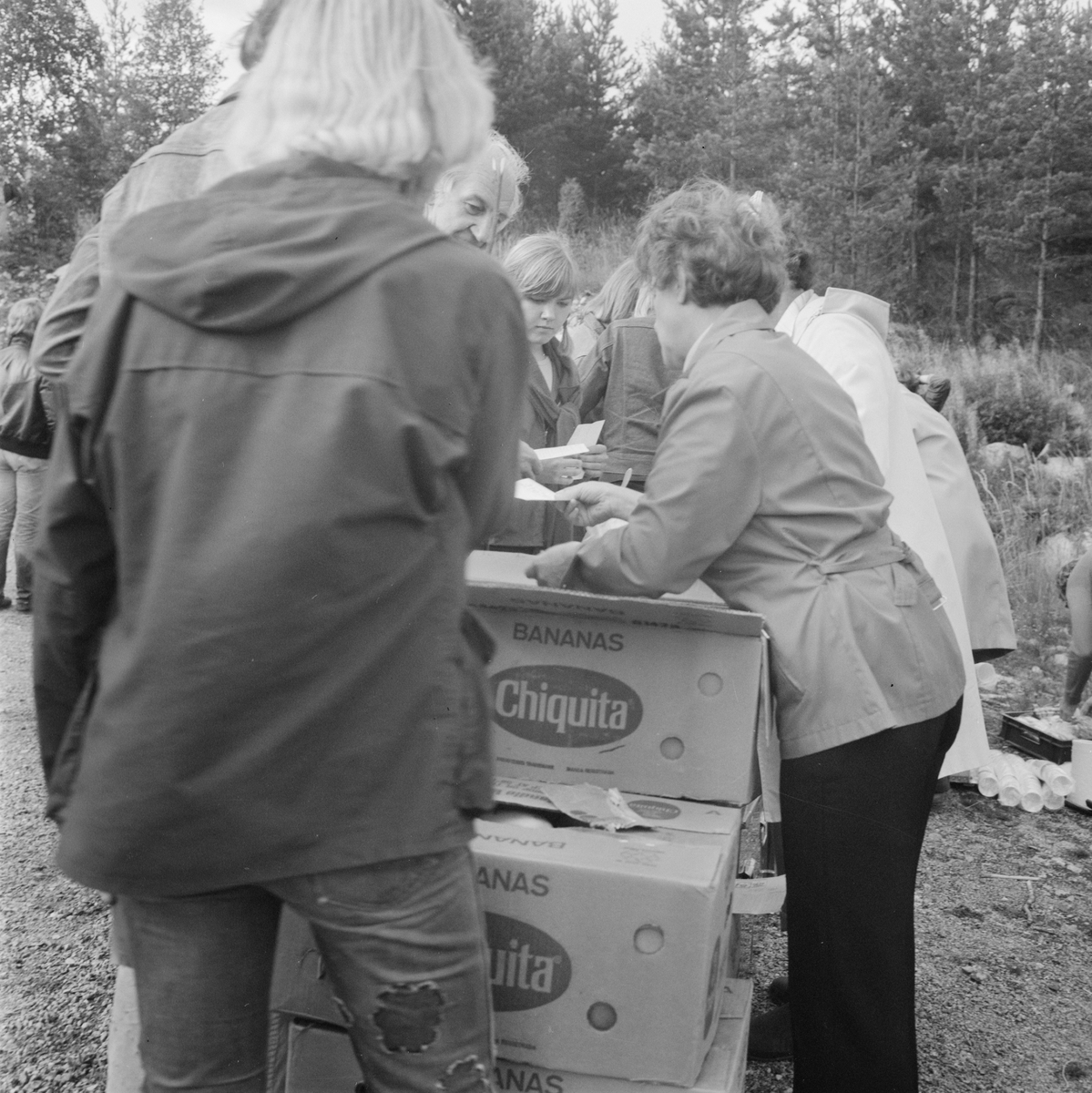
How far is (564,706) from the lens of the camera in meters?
1.99

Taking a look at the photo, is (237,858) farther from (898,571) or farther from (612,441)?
(612,441)

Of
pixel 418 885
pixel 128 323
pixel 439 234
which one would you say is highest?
pixel 439 234

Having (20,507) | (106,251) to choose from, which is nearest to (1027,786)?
(106,251)

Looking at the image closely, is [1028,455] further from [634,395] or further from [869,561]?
[869,561]

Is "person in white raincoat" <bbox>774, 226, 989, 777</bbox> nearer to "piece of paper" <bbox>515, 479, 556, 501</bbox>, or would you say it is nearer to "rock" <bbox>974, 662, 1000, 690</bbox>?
"piece of paper" <bbox>515, 479, 556, 501</bbox>

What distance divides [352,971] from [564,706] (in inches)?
34.2

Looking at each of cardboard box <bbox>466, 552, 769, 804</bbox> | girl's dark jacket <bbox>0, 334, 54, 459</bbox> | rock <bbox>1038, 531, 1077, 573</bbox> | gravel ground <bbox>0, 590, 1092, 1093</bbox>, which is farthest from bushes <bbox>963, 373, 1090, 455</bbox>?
girl's dark jacket <bbox>0, 334, 54, 459</bbox>

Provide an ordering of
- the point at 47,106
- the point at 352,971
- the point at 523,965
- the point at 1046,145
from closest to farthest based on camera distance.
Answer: the point at 352,971 < the point at 523,965 < the point at 1046,145 < the point at 47,106

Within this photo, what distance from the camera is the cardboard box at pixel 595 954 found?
1.57 metres

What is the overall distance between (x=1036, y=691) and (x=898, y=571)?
169 inches

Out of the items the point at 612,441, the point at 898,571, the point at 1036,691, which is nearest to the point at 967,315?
the point at 1036,691

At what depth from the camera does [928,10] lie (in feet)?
93.5

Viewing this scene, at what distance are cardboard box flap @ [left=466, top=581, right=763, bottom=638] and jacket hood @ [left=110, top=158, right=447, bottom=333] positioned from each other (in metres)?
0.88

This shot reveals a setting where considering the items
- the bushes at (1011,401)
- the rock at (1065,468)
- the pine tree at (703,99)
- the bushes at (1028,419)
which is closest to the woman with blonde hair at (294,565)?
the bushes at (1011,401)
